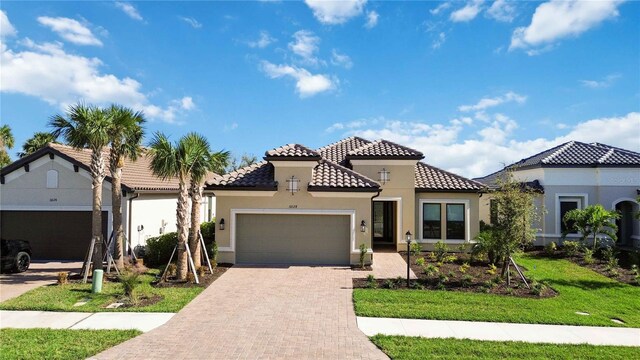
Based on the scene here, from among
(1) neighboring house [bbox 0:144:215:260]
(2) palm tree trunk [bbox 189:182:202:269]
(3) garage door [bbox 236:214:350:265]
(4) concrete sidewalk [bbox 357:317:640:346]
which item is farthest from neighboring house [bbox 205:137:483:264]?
(4) concrete sidewalk [bbox 357:317:640:346]

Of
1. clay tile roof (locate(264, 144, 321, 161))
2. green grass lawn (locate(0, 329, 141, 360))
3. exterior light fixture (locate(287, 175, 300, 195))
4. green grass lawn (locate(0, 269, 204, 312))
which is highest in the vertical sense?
clay tile roof (locate(264, 144, 321, 161))

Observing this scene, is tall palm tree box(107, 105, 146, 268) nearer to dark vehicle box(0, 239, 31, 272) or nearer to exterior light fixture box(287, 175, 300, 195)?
dark vehicle box(0, 239, 31, 272)

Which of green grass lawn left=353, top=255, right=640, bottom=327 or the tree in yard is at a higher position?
the tree in yard

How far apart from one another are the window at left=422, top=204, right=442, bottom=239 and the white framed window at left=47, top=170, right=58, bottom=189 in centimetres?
1788

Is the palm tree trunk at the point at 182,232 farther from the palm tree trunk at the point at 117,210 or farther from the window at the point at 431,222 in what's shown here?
the window at the point at 431,222

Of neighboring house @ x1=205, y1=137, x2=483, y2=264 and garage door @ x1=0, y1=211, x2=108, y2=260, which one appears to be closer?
neighboring house @ x1=205, y1=137, x2=483, y2=264

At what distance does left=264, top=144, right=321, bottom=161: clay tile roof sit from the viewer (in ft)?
51.0

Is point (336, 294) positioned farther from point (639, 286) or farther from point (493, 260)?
point (639, 286)

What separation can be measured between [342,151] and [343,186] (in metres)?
7.37

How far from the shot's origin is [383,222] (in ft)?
67.8

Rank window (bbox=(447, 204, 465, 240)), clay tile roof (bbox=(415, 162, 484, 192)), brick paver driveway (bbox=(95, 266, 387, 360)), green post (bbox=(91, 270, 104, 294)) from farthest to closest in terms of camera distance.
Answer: window (bbox=(447, 204, 465, 240)) < clay tile roof (bbox=(415, 162, 484, 192)) < green post (bbox=(91, 270, 104, 294)) < brick paver driveway (bbox=(95, 266, 387, 360))

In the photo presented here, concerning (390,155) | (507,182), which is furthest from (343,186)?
(507,182)

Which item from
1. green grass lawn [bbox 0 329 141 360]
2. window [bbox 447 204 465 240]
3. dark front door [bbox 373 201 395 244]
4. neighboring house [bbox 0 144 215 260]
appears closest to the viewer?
green grass lawn [bbox 0 329 141 360]

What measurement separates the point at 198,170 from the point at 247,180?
2.88 meters
